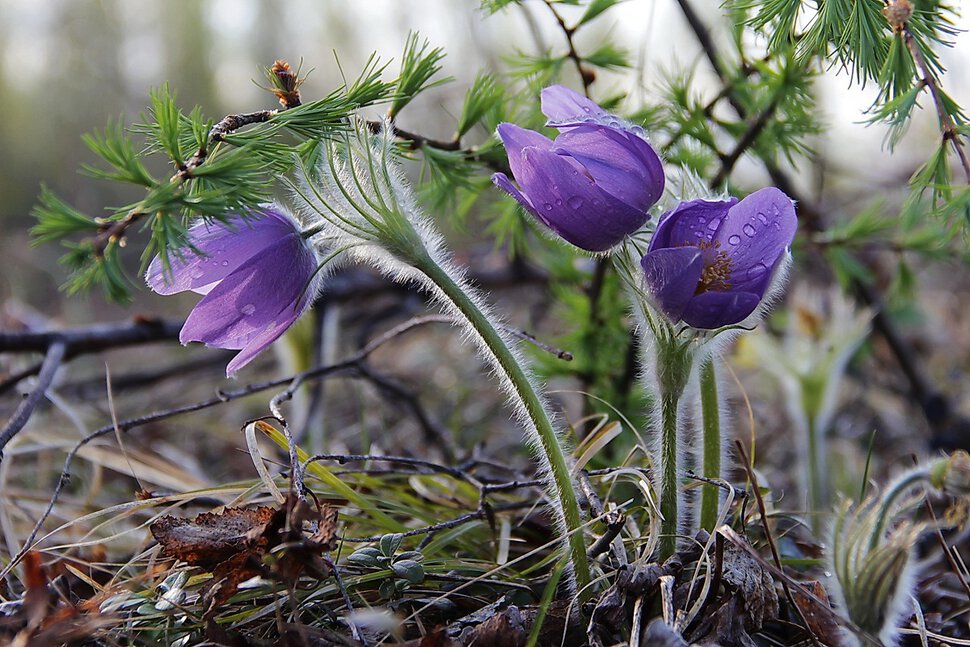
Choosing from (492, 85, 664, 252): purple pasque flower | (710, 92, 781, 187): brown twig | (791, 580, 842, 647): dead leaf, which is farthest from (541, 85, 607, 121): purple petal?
(791, 580, 842, 647): dead leaf

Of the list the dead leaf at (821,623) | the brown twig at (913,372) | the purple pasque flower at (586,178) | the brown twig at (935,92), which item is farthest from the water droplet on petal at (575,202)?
the brown twig at (913,372)

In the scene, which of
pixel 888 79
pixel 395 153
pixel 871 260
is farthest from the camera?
pixel 871 260

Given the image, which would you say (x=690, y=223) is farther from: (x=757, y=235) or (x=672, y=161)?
(x=672, y=161)

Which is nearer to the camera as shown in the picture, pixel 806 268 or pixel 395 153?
pixel 395 153

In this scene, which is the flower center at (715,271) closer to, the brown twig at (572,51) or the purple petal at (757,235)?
the purple petal at (757,235)

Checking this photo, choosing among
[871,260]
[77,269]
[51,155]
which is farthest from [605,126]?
[51,155]

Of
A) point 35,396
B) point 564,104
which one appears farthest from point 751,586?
point 35,396

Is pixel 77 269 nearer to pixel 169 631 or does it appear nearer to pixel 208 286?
pixel 208 286

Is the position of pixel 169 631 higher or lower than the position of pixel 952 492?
lower
